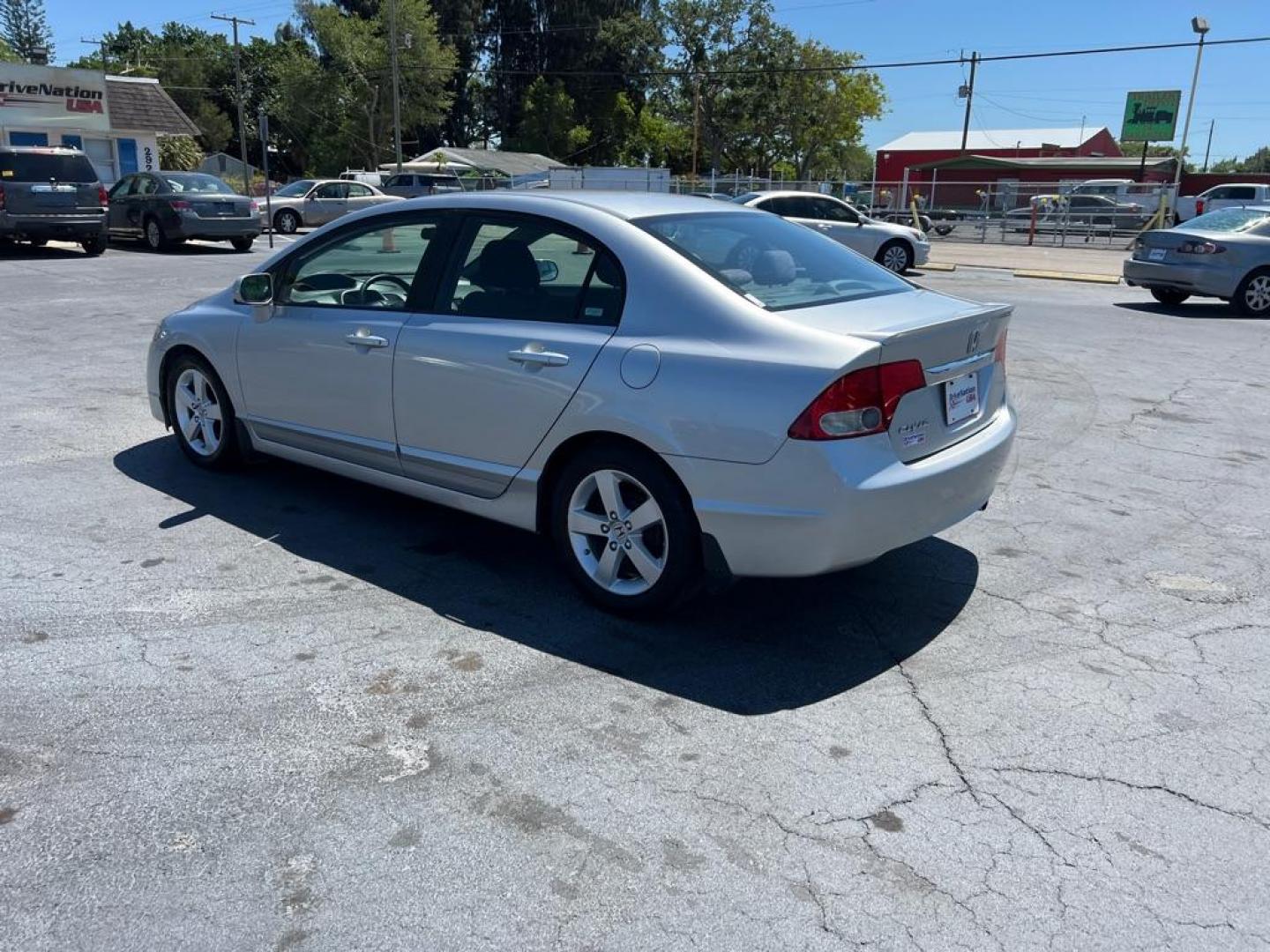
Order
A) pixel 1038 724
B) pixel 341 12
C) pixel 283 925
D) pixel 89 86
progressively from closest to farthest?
pixel 283 925 → pixel 1038 724 → pixel 89 86 → pixel 341 12

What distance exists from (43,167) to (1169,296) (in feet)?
62.2

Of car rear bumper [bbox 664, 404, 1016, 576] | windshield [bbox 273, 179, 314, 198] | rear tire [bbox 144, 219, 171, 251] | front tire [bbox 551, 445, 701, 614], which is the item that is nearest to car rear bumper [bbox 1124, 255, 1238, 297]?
car rear bumper [bbox 664, 404, 1016, 576]

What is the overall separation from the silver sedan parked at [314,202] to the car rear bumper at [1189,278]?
2171 cm

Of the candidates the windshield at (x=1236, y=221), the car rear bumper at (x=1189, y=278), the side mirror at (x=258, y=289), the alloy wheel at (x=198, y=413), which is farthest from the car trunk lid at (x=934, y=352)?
the windshield at (x=1236, y=221)

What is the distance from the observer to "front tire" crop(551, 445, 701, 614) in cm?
394

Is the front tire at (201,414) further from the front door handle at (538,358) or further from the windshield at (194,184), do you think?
the windshield at (194,184)

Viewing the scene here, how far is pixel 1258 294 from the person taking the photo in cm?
1393

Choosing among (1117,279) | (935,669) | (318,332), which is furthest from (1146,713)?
(1117,279)

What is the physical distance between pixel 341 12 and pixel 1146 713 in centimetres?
7069

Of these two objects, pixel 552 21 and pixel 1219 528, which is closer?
pixel 1219 528

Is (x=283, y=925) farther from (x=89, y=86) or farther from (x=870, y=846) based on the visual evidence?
(x=89, y=86)

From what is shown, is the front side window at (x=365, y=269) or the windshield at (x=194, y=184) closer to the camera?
the front side window at (x=365, y=269)

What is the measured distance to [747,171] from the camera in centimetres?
6619

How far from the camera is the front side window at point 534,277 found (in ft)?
13.9
